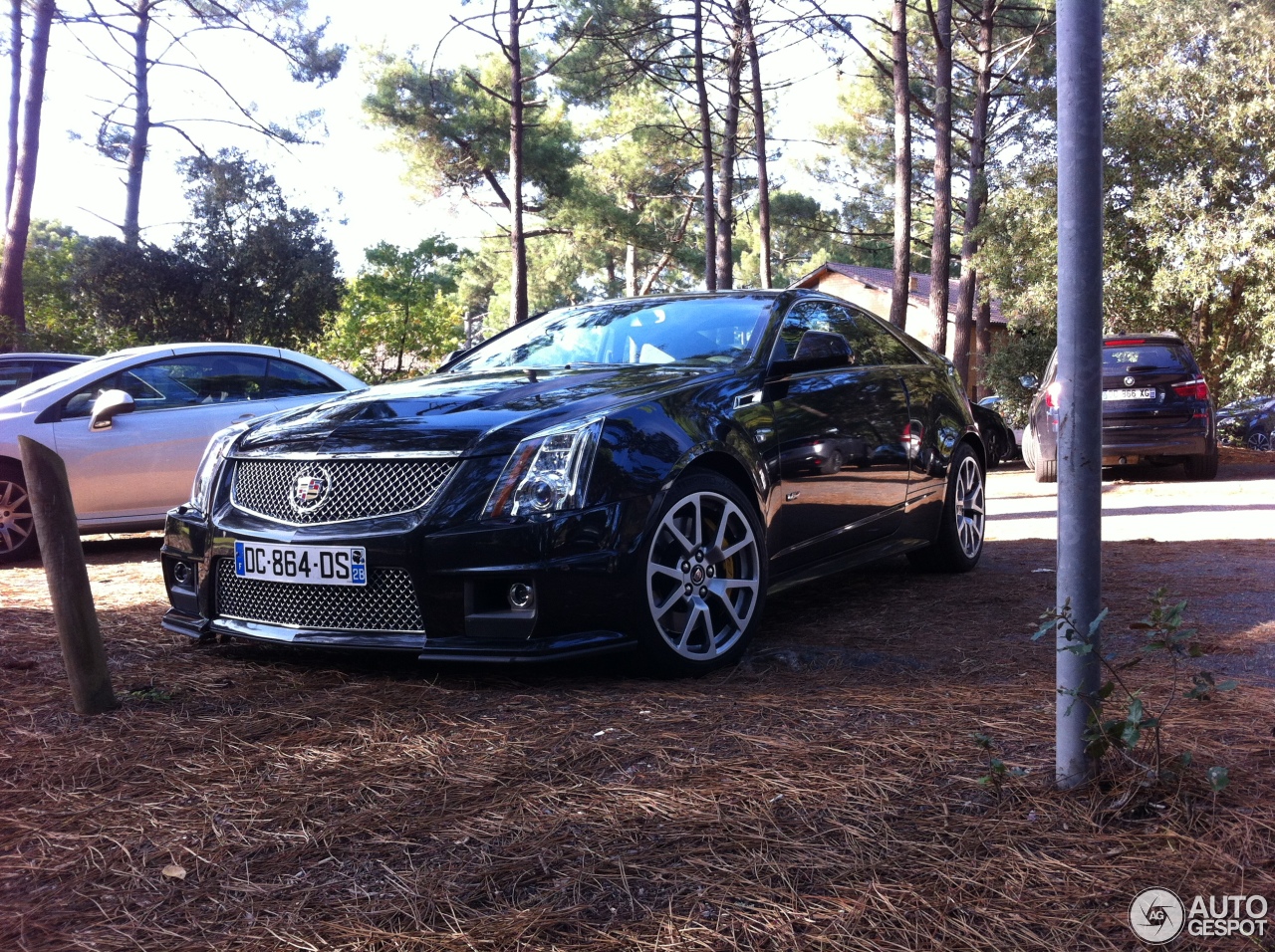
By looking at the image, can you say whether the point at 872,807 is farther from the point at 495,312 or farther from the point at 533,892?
the point at 495,312

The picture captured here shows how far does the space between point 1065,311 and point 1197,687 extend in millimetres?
874

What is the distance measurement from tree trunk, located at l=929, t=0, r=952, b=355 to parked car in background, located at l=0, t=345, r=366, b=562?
10566mm

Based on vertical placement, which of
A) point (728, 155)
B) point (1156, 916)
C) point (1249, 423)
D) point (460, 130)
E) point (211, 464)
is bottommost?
point (1156, 916)

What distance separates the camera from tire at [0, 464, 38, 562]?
7758mm

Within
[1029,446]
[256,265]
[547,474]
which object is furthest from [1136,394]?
[256,265]

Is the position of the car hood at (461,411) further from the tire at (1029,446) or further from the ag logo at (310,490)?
the tire at (1029,446)

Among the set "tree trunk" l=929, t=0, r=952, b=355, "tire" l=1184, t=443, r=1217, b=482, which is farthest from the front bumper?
"tree trunk" l=929, t=0, r=952, b=355

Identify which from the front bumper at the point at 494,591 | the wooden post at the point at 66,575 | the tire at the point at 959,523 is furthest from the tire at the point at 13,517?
the tire at the point at 959,523

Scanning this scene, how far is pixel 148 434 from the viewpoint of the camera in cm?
788

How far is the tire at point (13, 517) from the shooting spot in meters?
7.76

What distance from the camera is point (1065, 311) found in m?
2.54

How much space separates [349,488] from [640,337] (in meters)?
1.71

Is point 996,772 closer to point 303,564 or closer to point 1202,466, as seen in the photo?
point 303,564

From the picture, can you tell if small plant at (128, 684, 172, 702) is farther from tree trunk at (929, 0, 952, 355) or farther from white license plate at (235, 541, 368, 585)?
tree trunk at (929, 0, 952, 355)
